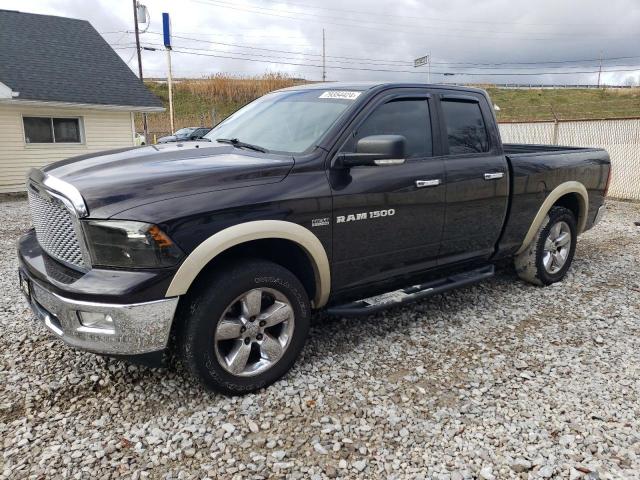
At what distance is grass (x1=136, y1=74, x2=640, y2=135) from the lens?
1529 inches

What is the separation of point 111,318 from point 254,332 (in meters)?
0.84

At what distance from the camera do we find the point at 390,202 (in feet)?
11.5

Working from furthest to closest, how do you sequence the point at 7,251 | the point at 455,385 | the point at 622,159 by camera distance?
the point at 622,159
the point at 7,251
the point at 455,385

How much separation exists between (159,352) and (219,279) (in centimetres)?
52

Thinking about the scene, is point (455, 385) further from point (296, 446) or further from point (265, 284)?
point (265, 284)

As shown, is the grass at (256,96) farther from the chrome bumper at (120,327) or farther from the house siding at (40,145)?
the chrome bumper at (120,327)

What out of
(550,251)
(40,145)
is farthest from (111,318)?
(40,145)

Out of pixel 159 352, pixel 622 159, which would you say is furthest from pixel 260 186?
pixel 622 159

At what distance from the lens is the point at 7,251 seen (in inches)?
268

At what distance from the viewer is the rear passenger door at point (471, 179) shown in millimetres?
3986

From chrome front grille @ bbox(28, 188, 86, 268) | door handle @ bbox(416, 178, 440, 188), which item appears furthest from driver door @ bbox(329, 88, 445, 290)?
chrome front grille @ bbox(28, 188, 86, 268)

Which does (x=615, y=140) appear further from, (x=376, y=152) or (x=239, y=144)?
(x=239, y=144)

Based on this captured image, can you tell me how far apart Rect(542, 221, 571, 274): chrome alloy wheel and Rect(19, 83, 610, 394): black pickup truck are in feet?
2.66

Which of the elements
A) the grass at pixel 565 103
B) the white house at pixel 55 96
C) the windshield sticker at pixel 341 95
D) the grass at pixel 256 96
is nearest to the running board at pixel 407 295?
the windshield sticker at pixel 341 95
